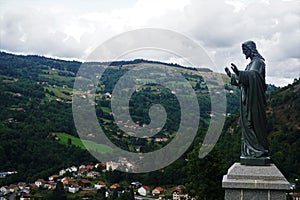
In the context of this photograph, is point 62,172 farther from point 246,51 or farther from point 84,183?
point 246,51

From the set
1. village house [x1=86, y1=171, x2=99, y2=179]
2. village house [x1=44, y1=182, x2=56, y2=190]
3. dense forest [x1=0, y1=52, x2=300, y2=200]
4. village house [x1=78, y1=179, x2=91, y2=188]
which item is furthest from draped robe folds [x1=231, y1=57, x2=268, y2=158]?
village house [x1=86, y1=171, x2=99, y2=179]

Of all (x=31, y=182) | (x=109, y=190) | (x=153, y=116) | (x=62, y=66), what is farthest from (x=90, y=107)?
(x=62, y=66)

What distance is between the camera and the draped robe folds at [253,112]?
673 centimetres

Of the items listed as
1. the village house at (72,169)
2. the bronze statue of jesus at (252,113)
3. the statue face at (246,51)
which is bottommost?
the village house at (72,169)

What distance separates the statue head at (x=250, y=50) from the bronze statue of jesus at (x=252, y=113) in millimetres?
255

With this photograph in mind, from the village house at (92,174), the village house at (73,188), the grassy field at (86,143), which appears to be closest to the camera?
A: the village house at (73,188)

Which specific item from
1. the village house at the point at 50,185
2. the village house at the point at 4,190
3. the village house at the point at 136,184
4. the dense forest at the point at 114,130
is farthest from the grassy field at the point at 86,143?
the village house at the point at 4,190

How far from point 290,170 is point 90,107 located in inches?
1959

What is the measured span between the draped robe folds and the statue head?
32 centimetres

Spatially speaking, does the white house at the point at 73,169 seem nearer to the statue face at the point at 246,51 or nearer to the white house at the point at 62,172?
the white house at the point at 62,172

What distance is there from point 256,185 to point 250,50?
2.34m

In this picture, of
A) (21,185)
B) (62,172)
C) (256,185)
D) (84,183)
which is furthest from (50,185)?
(256,185)

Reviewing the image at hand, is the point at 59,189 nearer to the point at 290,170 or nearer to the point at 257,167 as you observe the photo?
the point at 290,170

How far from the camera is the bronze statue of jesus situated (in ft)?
22.0
